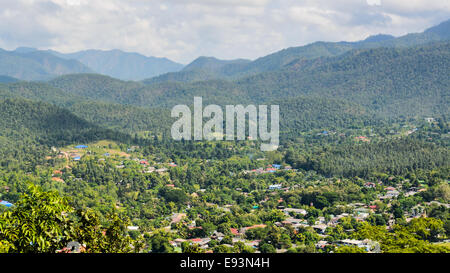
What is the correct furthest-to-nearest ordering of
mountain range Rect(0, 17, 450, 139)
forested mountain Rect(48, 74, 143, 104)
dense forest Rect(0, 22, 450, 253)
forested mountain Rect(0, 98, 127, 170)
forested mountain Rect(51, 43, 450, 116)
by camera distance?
1. forested mountain Rect(48, 74, 143, 104)
2. forested mountain Rect(51, 43, 450, 116)
3. mountain range Rect(0, 17, 450, 139)
4. forested mountain Rect(0, 98, 127, 170)
5. dense forest Rect(0, 22, 450, 253)

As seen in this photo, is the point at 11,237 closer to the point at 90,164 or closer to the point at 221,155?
the point at 90,164

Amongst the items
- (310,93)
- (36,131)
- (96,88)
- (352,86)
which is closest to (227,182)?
(36,131)

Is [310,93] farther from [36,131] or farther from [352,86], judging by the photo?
[36,131]

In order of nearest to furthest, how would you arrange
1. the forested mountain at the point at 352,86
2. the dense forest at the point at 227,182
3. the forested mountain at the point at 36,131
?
1. the dense forest at the point at 227,182
2. the forested mountain at the point at 36,131
3. the forested mountain at the point at 352,86

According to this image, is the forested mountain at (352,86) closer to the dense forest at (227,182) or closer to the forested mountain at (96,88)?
the forested mountain at (96,88)

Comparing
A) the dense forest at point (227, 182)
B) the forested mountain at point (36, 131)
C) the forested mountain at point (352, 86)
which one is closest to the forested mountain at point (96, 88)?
the forested mountain at point (352, 86)

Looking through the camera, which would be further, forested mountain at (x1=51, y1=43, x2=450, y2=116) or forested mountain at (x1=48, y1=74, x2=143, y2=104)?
forested mountain at (x1=48, y1=74, x2=143, y2=104)

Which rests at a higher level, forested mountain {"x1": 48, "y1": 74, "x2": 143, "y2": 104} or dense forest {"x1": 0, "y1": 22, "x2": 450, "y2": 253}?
forested mountain {"x1": 48, "y1": 74, "x2": 143, "y2": 104}

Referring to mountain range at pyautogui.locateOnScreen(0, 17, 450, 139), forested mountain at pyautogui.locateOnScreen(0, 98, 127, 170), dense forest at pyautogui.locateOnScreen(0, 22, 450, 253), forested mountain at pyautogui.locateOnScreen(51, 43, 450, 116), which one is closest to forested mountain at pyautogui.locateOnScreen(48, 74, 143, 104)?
forested mountain at pyautogui.locateOnScreen(51, 43, 450, 116)

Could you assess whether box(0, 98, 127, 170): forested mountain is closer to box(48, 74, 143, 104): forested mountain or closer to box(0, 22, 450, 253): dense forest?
box(0, 22, 450, 253): dense forest

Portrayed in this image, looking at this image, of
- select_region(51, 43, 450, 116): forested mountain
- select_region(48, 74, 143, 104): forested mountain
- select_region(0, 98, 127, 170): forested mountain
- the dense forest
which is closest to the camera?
the dense forest
